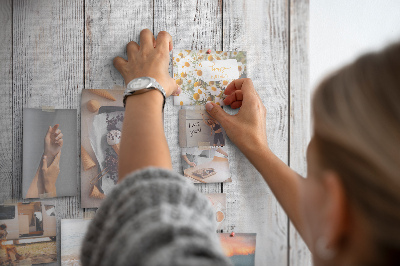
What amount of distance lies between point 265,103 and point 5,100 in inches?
26.2

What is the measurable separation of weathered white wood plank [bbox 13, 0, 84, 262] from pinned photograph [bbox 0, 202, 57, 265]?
0.02 meters

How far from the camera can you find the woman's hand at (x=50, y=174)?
790mm

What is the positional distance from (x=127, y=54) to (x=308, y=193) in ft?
1.91

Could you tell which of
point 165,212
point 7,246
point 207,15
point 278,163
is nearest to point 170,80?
point 207,15

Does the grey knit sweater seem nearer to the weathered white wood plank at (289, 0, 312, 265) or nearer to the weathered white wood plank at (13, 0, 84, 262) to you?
the weathered white wood plank at (13, 0, 84, 262)

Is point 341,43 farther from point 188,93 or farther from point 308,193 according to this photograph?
point 308,193

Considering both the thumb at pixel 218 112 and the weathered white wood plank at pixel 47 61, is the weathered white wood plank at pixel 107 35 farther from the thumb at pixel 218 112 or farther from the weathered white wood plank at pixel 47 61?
the thumb at pixel 218 112

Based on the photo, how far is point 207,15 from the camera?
2.86 feet

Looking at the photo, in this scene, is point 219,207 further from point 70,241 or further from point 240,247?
point 70,241

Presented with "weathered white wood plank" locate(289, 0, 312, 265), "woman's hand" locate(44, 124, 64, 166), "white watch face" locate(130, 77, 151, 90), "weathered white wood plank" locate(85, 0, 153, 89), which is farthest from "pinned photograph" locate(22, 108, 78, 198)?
"weathered white wood plank" locate(289, 0, 312, 265)

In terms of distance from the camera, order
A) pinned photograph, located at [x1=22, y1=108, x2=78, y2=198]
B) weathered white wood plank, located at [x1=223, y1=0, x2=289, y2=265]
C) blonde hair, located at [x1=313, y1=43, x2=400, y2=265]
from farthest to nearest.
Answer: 1. weathered white wood plank, located at [x1=223, y1=0, x2=289, y2=265]
2. pinned photograph, located at [x1=22, y1=108, x2=78, y2=198]
3. blonde hair, located at [x1=313, y1=43, x2=400, y2=265]

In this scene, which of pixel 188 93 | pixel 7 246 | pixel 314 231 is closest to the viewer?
pixel 314 231

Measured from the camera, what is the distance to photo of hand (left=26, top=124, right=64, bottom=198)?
788mm

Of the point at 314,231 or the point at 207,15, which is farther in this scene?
the point at 207,15
